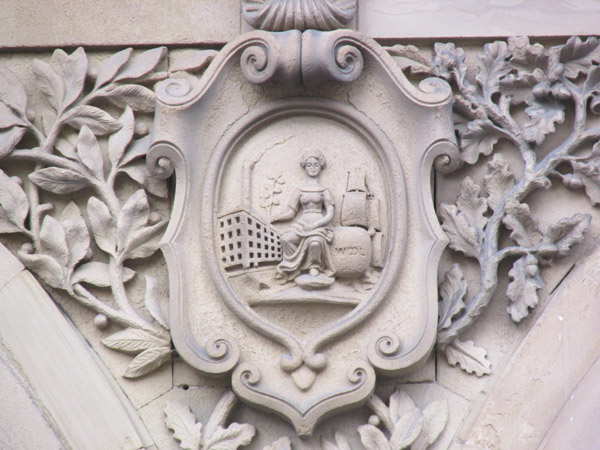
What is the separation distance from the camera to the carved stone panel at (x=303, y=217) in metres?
4.70

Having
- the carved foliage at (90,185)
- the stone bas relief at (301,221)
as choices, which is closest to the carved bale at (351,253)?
the stone bas relief at (301,221)

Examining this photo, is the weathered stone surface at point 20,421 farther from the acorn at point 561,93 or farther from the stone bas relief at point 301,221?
the acorn at point 561,93

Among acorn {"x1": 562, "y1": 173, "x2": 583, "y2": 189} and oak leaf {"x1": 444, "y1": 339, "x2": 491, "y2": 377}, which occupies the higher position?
acorn {"x1": 562, "y1": 173, "x2": 583, "y2": 189}

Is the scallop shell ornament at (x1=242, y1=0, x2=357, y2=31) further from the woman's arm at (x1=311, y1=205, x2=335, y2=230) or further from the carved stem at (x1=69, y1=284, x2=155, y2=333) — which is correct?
the carved stem at (x1=69, y1=284, x2=155, y2=333)

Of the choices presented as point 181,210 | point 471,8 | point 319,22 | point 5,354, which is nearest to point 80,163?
point 181,210

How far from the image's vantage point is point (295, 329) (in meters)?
4.79

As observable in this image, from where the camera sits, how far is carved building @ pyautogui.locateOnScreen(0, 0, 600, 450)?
185 inches

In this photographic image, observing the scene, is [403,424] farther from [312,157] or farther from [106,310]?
[106,310]

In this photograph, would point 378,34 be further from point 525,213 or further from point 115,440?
point 115,440

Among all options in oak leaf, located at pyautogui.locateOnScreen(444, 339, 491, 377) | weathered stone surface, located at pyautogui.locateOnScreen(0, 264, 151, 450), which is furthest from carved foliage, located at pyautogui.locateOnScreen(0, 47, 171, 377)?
oak leaf, located at pyautogui.locateOnScreen(444, 339, 491, 377)


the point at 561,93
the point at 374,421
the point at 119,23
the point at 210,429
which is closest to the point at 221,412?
the point at 210,429

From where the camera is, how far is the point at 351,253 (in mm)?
4762

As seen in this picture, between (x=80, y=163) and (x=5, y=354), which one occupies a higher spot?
(x=80, y=163)

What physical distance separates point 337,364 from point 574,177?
3.93ft
